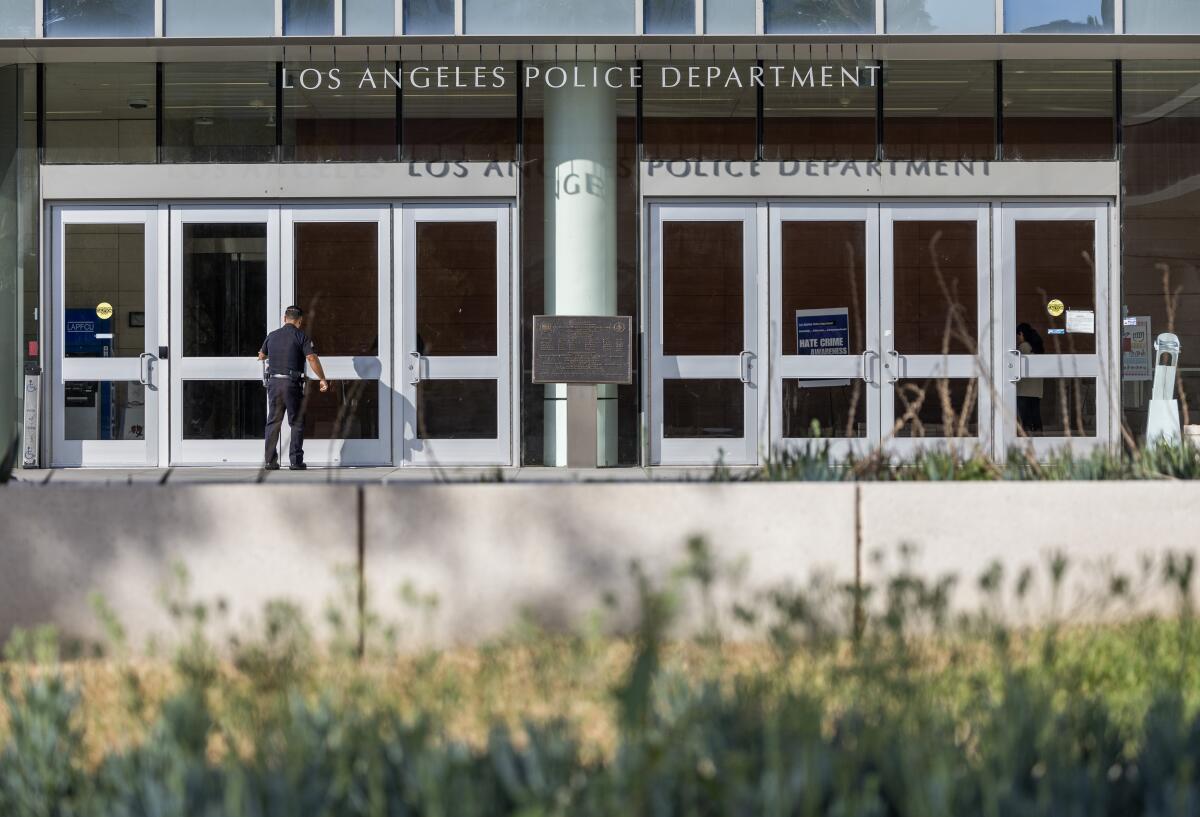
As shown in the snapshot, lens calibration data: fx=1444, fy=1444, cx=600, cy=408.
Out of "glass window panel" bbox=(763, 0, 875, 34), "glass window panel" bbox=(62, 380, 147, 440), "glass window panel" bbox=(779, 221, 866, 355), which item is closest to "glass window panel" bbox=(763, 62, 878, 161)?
"glass window panel" bbox=(779, 221, 866, 355)

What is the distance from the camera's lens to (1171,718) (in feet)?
11.0

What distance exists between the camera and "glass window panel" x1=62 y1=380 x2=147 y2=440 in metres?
16.2

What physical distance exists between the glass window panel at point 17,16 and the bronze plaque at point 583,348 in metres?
6.13

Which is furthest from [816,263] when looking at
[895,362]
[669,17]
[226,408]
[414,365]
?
[226,408]

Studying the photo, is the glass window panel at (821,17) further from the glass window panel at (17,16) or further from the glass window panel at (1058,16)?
the glass window panel at (17,16)

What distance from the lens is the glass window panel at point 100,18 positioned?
1520 cm

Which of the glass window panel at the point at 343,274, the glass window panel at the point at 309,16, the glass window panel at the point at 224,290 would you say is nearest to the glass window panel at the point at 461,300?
the glass window panel at the point at 343,274

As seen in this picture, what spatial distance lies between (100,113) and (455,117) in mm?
4030

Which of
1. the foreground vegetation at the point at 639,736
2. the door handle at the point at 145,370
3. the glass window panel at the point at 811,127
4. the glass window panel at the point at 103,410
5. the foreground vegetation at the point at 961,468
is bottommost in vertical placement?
the foreground vegetation at the point at 639,736

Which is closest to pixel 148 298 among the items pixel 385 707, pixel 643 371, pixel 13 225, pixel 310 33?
pixel 13 225

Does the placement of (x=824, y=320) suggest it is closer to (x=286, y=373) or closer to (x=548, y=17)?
(x=548, y=17)

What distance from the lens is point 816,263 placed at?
16.3 meters

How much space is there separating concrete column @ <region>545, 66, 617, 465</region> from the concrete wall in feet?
32.1

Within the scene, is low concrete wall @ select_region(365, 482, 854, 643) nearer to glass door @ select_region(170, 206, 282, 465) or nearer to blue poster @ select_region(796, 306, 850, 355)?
blue poster @ select_region(796, 306, 850, 355)
